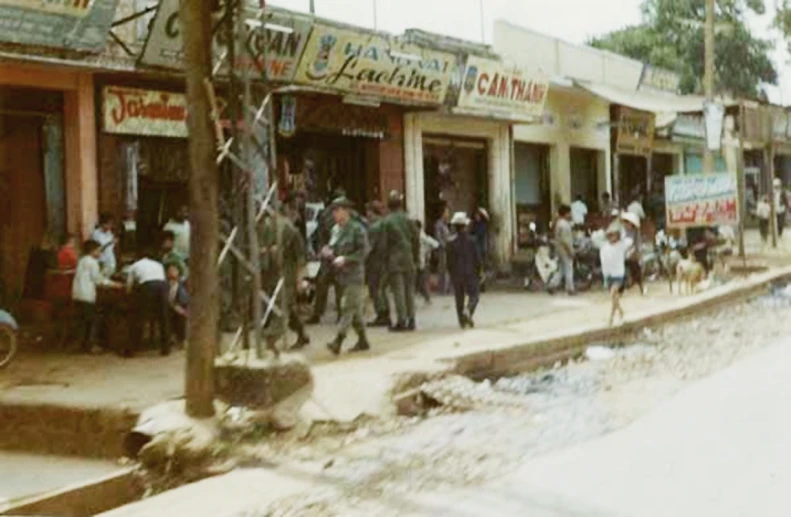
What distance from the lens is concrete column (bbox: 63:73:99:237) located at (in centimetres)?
1434

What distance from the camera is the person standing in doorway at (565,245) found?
64.1ft

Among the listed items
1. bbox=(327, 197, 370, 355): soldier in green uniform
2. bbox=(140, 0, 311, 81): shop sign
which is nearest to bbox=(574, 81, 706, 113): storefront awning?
bbox=(140, 0, 311, 81): shop sign

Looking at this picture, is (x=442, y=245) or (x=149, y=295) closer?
(x=149, y=295)

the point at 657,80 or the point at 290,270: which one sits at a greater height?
the point at 657,80

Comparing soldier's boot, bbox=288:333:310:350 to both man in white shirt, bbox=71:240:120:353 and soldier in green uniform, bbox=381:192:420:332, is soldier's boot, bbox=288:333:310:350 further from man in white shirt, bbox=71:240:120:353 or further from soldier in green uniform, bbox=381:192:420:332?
man in white shirt, bbox=71:240:120:353

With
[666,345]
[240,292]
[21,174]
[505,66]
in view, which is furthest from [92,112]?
[505,66]

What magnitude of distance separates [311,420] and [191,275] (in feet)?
4.73

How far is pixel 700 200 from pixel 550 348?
8855mm

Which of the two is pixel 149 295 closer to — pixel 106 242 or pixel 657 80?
pixel 106 242

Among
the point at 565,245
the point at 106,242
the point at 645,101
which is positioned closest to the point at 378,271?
the point at 106,242

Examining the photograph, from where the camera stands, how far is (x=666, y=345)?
551 inches

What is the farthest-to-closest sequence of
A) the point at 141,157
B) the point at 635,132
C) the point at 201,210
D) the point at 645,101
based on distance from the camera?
the point at 635,132 → the point at 645,101 → the point at 141,157 → the point at 201,210

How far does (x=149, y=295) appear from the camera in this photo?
41.2 feet

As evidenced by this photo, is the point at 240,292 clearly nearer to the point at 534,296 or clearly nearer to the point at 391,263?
the point at 391,263
